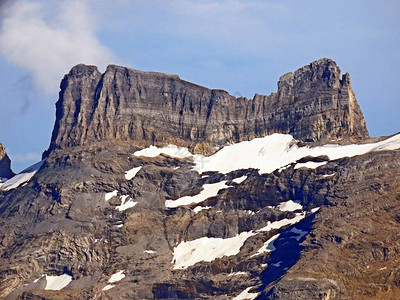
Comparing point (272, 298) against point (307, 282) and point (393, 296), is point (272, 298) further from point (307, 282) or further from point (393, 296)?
point (393, 296)

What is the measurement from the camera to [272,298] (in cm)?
19662

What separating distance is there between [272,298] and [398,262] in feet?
76.3

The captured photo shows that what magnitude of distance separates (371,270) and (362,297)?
8095mm

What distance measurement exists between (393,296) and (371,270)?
8.26 m

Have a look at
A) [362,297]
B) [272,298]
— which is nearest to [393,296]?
[362,297]

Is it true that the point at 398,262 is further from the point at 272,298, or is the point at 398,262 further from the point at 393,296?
the point at 272,298

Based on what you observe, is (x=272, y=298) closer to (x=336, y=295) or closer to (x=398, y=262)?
(x=336, y=295)

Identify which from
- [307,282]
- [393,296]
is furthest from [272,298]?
[393,296]

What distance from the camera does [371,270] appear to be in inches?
7820

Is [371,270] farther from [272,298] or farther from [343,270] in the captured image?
[272,298]

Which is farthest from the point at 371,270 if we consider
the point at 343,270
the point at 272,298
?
the point at 272,298

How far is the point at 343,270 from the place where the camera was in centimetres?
19950

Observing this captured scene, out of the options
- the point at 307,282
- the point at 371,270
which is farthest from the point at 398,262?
the point at 307,282

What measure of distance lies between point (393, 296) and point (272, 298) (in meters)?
20.9
